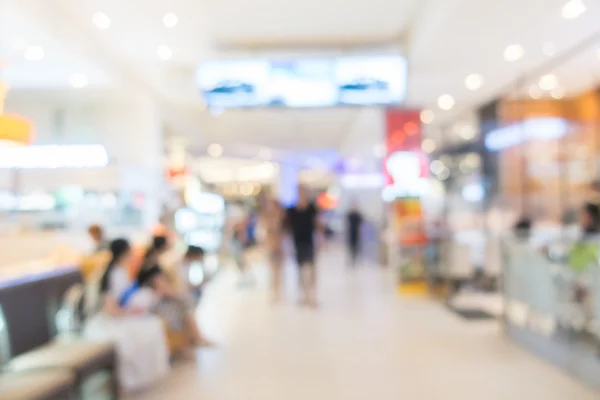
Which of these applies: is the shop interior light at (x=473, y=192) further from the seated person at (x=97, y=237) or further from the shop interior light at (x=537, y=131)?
the seated person at (x=97, y=237)

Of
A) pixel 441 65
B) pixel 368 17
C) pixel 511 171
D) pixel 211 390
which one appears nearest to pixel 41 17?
pixel 368 17

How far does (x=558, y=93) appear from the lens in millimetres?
9492

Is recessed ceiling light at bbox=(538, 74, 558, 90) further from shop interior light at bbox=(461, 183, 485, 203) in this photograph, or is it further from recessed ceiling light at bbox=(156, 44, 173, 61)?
recessed ceiling light at bbox=(156, 44, 173, 61)

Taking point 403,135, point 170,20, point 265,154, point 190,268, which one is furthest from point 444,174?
point 265,154

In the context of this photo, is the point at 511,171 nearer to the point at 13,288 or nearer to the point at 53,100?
the point at 53,100

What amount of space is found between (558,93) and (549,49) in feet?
9.19

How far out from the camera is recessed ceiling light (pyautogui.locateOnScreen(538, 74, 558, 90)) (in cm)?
829

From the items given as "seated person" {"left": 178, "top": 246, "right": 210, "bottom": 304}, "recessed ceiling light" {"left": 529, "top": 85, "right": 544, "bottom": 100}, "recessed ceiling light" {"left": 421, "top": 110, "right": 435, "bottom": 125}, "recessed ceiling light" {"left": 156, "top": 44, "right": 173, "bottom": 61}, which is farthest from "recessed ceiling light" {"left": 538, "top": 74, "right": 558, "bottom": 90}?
"seated person" {"left": 178, "top": 246, "right": 210, "bottom": 304}

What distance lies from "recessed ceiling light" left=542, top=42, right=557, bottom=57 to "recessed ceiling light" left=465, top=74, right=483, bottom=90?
1.28 metres

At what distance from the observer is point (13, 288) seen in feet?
12.4

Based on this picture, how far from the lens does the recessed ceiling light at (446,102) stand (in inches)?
390

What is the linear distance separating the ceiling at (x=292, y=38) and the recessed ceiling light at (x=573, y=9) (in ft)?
0.23

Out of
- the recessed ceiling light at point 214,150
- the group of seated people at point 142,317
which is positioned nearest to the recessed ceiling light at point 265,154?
the recessed ceiling light at point 214,150

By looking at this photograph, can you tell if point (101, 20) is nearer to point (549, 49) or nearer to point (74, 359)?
point (74, 359)
